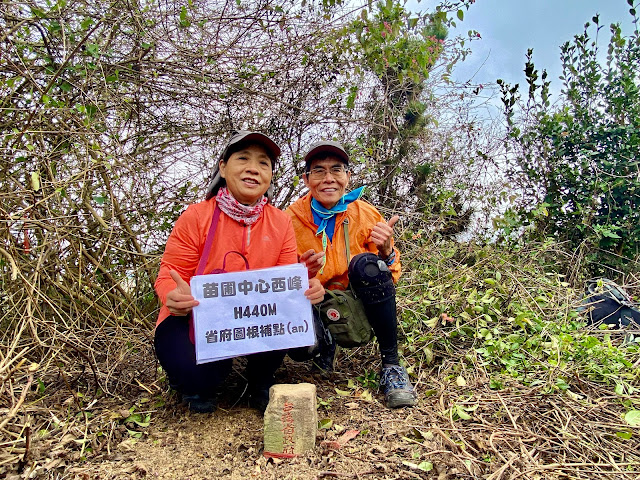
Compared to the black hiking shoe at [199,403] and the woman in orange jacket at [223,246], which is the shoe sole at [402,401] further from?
the black hiking shoe at [199,403]

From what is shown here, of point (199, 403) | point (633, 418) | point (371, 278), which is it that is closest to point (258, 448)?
point (199, 403)

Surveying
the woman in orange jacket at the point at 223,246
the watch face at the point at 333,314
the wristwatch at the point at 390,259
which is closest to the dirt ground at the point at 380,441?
the woman in orange jacket at the point at 223,246

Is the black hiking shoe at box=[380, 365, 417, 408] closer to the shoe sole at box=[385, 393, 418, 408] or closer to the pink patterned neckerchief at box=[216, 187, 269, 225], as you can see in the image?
the shoe sole at box=[385, 393, 418, 408]

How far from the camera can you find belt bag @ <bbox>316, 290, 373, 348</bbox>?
2471mm

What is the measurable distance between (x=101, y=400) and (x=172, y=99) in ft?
7.56

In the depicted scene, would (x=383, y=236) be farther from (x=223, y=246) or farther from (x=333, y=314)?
(x=223, y=246)

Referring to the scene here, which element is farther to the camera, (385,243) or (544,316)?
(544,316)

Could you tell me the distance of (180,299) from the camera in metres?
1.96

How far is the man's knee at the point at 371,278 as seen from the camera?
7.98ft

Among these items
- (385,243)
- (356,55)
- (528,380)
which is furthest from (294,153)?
(528,380)

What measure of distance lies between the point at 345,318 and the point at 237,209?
2.73ft

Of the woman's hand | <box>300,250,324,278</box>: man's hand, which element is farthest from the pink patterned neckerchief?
the woman's hand

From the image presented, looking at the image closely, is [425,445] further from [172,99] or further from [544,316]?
[172,99]

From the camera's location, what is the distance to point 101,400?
235cm
